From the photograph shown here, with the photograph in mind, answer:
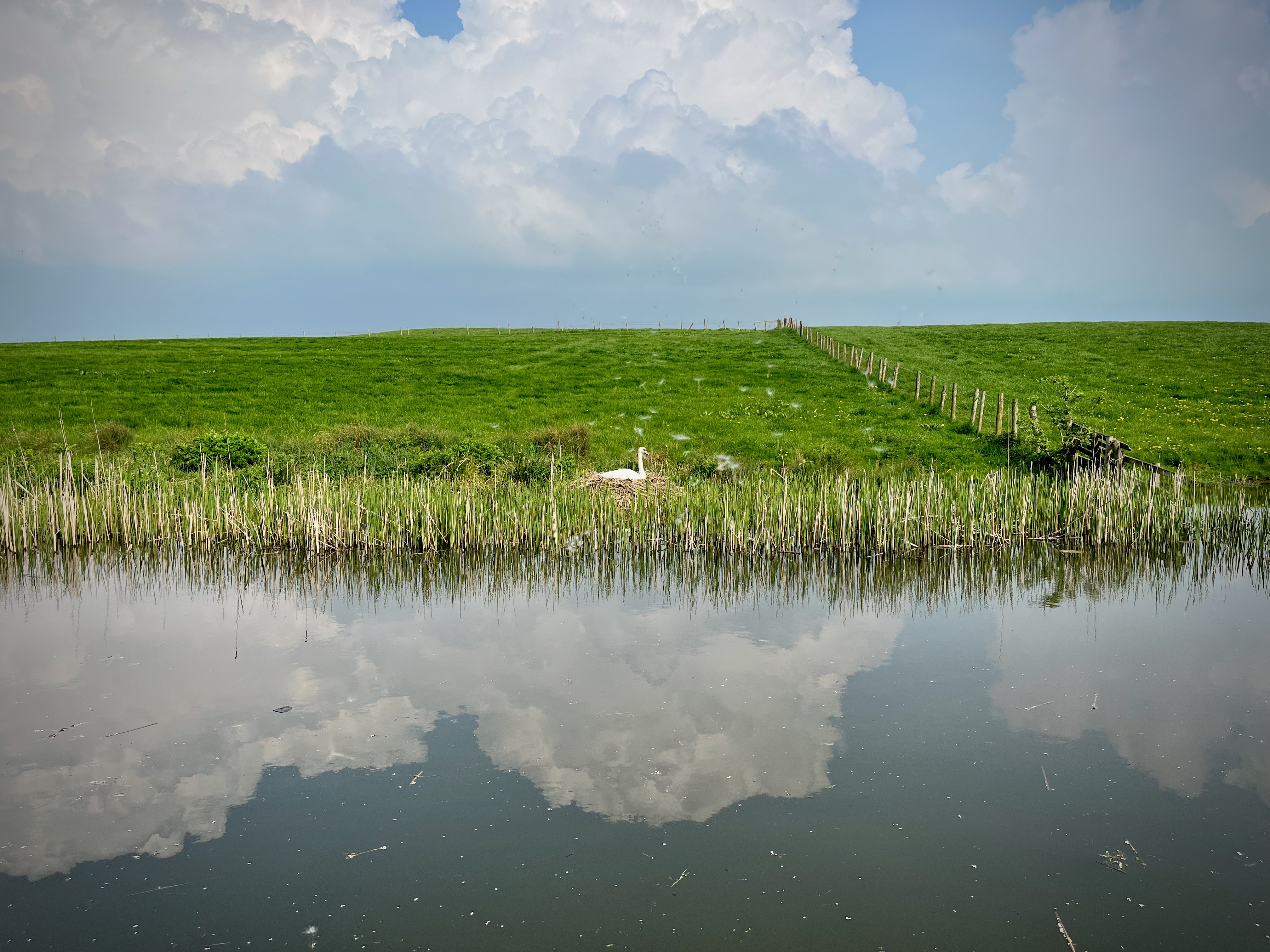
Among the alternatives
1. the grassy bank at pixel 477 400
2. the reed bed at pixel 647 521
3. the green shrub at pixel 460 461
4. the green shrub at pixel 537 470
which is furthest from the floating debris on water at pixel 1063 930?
the grassy bank at pixel 477 400

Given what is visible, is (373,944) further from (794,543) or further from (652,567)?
(794,543)

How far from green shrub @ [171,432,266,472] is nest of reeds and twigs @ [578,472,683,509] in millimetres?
9155

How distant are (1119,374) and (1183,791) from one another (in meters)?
35.6

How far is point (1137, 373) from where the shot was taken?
36.4 metres

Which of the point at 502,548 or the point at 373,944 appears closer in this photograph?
the point at 373,944

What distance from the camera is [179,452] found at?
21.5 m

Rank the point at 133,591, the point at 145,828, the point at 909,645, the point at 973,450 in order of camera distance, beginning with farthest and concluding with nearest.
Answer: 1. the point at 973,450
2. the point at 133,591
3. the point at 909,645
4. the point at 145,828

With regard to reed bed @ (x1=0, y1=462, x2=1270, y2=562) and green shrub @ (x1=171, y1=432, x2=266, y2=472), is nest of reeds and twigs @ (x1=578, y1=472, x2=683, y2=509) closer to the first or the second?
reed bed @ (x1=0, y1=462, x2=1270, y2=562)

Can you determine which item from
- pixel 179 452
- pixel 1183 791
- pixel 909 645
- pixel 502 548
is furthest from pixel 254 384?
pixel 1183 791

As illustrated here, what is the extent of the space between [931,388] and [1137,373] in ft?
41.5

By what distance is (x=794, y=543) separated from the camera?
1414cm

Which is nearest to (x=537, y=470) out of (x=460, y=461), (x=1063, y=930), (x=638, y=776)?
(x=460, y=461)

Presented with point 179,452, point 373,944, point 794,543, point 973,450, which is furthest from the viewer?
point 973,450

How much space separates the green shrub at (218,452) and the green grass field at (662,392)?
244 cm
